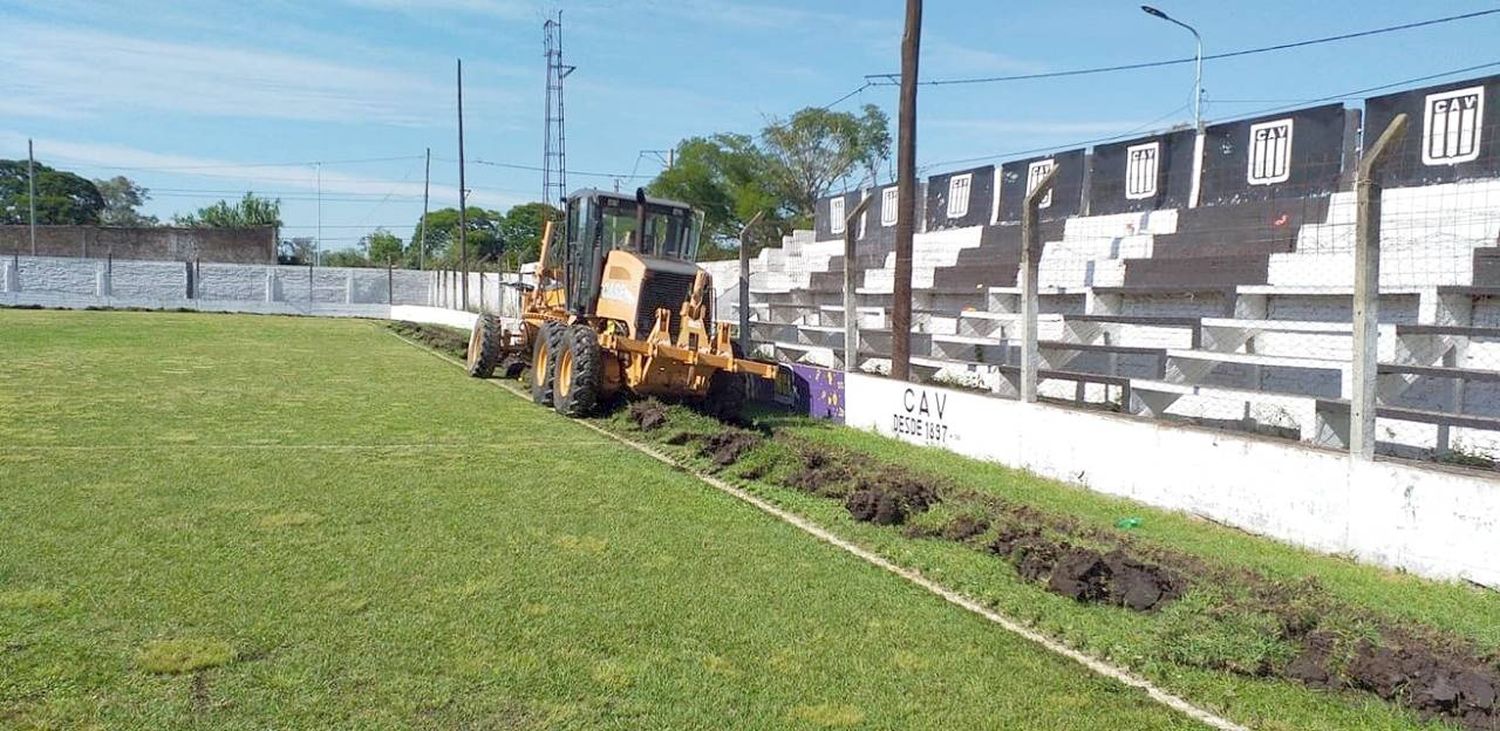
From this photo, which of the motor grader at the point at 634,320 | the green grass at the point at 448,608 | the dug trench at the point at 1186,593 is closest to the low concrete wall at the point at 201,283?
the motor grader at the point at 634,320

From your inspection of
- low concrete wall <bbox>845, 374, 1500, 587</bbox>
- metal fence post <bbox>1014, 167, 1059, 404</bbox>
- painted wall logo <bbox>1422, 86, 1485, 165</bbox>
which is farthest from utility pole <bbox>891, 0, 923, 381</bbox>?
painted wall logo <bbox>1422, 86, 1485, 165</bbox>

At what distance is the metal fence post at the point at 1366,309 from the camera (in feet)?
23.3

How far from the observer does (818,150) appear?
5972cm

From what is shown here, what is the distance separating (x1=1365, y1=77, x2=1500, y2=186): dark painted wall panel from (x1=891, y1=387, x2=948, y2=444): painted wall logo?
5481 millimetres

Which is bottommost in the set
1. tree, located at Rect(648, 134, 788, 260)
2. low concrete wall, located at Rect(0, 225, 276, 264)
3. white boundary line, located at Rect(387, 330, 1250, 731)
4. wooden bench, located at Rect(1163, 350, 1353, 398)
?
white boundary line, located at Rect(387, 330, 1250, 731)

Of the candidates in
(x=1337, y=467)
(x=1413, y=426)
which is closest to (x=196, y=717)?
(x=1337, y=467)

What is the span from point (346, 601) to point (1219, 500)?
6.01m

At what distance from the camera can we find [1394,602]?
6148 millimetres

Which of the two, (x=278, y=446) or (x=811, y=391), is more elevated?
(x=811, y=391)

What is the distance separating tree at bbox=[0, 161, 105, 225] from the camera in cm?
9438

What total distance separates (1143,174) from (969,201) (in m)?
4.59

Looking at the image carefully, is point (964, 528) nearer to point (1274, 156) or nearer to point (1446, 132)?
point (1446, 132)

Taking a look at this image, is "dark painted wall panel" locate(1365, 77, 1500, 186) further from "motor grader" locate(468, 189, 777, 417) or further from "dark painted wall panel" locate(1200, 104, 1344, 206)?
"motor grader" locate(468, 189, 777, 417)

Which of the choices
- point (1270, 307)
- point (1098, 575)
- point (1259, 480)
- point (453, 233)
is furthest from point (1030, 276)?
point (453, 233)
